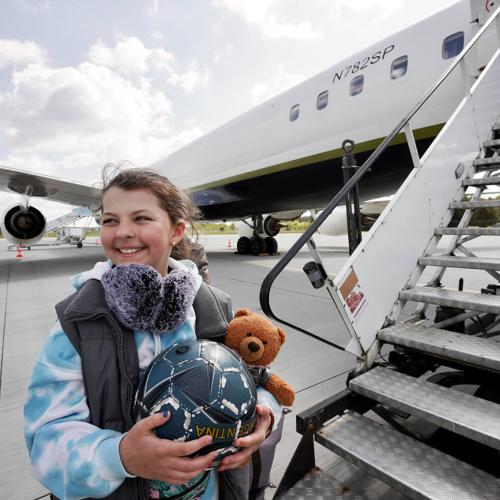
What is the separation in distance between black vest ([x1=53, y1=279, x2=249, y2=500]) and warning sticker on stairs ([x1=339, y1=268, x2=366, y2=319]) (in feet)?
3.94

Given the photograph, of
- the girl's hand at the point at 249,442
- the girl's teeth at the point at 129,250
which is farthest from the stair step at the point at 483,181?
the girl's teeth at the point at 129,250

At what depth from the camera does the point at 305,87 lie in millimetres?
6211

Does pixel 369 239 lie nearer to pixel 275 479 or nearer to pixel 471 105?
pixel 275 479

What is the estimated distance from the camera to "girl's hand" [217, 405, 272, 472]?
0.81m

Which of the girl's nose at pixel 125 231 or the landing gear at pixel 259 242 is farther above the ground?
the girl's nose at pixel 125 231

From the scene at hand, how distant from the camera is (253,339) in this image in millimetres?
1103

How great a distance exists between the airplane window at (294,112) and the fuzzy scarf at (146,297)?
19.7ft

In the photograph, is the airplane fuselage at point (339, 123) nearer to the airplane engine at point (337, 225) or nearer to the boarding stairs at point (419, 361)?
the boarding stairs at point (419, 361)

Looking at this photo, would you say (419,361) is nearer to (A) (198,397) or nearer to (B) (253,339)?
(B) (253,339)

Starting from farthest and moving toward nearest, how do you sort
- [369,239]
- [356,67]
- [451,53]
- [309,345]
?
1. [356,67]
2. [451,53]
3. [309,345]
4. [369,239]

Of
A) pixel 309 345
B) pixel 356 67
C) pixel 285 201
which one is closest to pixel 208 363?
pixel 309 345

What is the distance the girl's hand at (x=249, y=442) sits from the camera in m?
0.81

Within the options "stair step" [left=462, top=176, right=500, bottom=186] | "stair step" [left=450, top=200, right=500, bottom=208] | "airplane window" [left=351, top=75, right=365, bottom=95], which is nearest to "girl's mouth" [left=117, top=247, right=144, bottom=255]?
"stair step" [left=450, top=200, right=500, bottom=208]

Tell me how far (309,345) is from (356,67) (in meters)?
4.50
